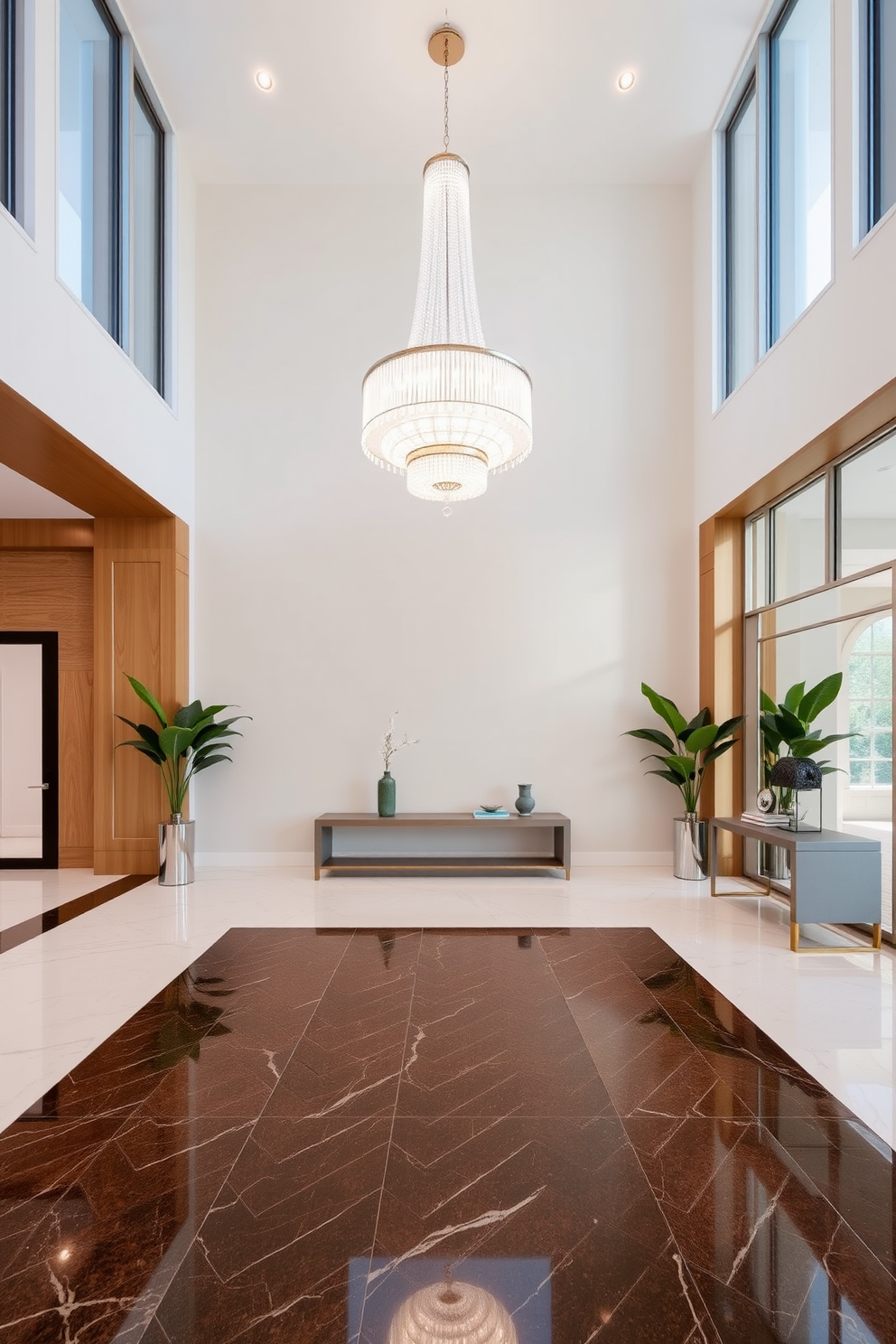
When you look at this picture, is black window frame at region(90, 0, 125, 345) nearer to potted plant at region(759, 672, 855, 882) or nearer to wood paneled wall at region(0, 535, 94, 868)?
wood paneled wall at region(0, 535, 94, 868)

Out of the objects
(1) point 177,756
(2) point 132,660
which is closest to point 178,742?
(1) point 177,756

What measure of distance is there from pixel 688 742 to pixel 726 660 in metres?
0.80

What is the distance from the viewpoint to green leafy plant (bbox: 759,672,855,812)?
4980 millimetres

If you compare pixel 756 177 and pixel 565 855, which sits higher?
pixel 756 177

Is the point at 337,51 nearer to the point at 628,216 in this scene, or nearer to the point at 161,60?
the point at 161,60

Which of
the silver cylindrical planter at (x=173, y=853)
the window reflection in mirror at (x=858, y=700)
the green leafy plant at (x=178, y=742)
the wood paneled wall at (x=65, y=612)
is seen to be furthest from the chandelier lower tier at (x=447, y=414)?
the wood paneled wall at (x=65, y=612)

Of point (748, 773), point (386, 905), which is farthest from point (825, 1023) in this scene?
point (748, 773)

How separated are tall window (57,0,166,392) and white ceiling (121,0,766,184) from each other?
12.9 inches

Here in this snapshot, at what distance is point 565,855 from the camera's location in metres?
6.33

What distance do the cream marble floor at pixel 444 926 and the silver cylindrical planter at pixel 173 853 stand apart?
0.43 ft

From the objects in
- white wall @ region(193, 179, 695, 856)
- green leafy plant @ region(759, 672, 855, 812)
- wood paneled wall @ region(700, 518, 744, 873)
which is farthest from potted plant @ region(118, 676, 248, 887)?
green leafy plant @ region(759, 672, 855, 812)

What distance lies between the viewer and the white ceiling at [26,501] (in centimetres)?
575

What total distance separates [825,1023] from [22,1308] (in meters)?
2.91

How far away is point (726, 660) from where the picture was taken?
6578 millimetres
